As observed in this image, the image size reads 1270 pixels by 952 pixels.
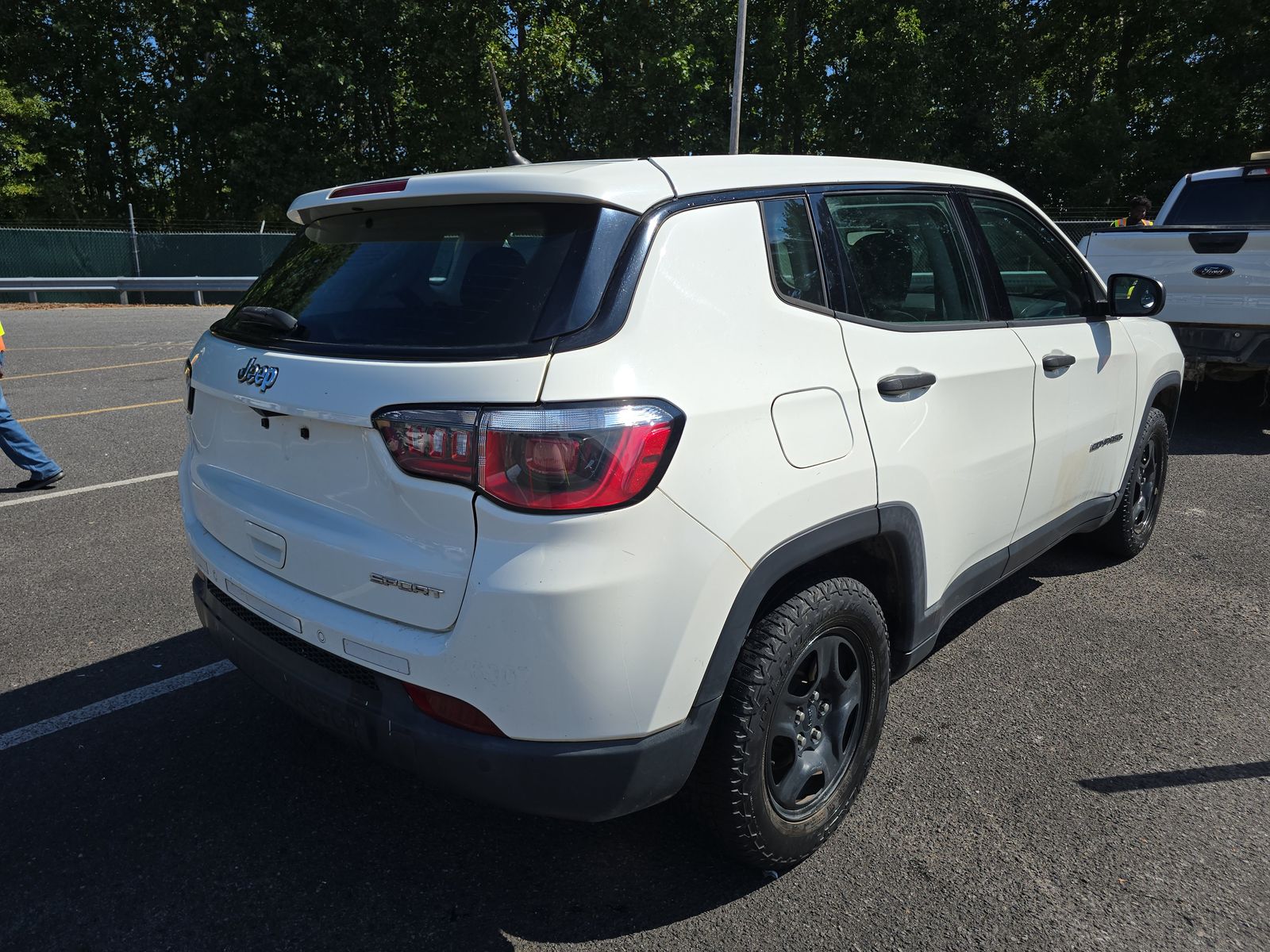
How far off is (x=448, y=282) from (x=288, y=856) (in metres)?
1.64

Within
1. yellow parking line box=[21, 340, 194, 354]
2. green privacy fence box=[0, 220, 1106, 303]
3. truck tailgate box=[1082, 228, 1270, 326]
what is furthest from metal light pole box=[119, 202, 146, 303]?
truck tailgate box=[1082, 228, 1270, 326]

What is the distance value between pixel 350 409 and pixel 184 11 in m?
36.3

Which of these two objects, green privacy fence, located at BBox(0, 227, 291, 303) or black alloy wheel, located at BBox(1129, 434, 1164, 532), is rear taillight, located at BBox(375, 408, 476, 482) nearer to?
black alloy wheel, located at BBox(1129, 434, 1164, 532)

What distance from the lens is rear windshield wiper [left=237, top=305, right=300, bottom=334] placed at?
2494mm

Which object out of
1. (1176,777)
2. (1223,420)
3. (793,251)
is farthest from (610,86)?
(1176,777)

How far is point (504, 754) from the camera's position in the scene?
201 cm

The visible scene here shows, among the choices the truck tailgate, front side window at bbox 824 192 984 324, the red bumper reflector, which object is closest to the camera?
the red bumper reflector

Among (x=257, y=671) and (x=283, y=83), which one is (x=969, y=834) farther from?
(x=283, y=83)

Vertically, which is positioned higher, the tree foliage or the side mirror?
the tree foliage

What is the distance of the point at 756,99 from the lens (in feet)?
110

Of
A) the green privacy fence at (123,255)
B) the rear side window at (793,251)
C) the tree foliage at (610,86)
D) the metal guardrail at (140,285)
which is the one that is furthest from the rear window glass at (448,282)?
the tree foliage at (610,86)

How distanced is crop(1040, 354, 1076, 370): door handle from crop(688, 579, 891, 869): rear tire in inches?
52.0

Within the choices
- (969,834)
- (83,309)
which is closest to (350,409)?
(969,834)

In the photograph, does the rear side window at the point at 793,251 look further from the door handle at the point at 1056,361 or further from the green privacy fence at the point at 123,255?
the green privacy fence at the point at 123,255
